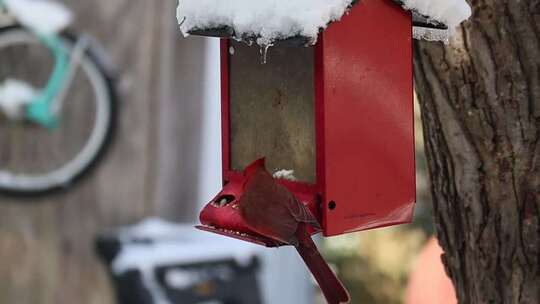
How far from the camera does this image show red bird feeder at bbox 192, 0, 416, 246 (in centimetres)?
128

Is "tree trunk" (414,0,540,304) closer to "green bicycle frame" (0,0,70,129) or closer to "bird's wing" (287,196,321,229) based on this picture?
"bird's wing" (287,196,321,229)

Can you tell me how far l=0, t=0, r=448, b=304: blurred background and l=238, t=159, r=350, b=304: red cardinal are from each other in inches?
85.4

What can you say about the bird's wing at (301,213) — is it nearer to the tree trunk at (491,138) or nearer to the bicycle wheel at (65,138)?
the tree trunk at (491,138)

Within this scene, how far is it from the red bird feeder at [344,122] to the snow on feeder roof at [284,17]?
4 cm

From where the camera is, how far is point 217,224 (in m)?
1.38

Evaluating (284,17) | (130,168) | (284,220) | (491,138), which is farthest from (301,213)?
(130,168)

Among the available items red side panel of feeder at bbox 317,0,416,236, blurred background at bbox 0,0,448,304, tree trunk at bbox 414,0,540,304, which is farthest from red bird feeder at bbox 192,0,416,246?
blurred background at bbox 0,0,448,304

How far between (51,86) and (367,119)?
2260 millimetres

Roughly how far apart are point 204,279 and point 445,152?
2.13m

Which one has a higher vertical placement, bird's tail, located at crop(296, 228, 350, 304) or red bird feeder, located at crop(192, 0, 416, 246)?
red bird feeder, located at crop(192, 0, 416, 246)

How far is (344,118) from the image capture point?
1.29m

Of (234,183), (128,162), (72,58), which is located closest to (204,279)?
(128,162)

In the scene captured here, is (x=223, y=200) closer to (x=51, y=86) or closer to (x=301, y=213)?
(x=301, y=213)

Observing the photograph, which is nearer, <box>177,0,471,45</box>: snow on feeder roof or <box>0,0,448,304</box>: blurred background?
<box>177,0,471,45</box>: snow on feeder roof
